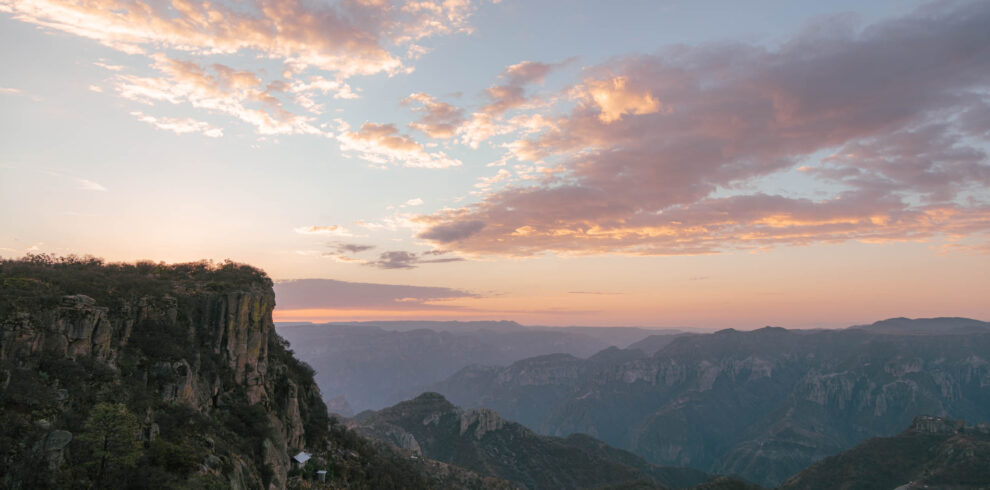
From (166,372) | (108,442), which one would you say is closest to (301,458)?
(166,372)

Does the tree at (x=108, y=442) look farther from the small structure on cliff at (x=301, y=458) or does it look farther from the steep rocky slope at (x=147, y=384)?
the small structure on cliff at (x=301, y=458)

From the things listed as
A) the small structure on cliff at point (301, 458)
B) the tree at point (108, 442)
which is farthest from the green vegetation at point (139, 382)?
the small structure on cliff at point (301, 458)

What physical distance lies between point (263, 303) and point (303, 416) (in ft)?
59.3

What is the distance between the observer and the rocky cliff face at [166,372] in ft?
94.4

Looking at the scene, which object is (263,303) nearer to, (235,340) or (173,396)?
(235,340)

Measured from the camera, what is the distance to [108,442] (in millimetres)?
27312

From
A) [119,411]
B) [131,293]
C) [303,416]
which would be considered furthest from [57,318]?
[303,416]

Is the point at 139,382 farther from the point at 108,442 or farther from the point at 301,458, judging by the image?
the point at 301,458

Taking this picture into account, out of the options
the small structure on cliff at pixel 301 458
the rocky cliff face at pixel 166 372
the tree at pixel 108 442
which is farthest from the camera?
the small structure on cliff at pixel 301 458

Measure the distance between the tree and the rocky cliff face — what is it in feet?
4.52

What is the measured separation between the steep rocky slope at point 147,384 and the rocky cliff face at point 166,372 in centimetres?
10

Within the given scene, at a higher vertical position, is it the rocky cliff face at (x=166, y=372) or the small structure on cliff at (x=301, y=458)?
the rocky cliff face at (x=166, y=372)

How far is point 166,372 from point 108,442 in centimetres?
1414

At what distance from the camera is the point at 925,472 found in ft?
598
